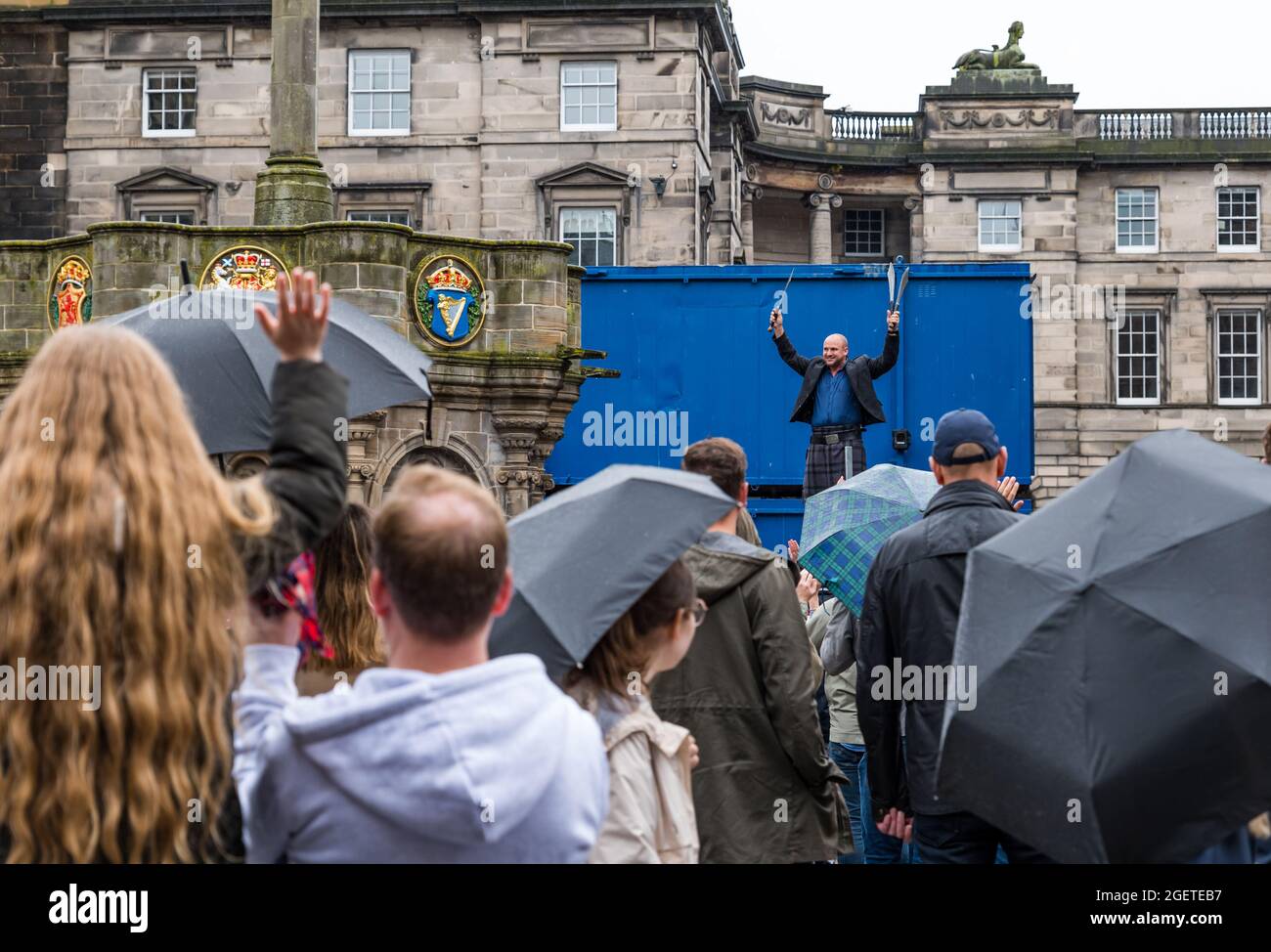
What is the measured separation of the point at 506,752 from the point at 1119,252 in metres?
45.2

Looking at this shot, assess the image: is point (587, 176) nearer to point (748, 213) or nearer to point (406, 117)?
point (406, 117)

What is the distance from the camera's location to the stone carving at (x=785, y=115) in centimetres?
4669

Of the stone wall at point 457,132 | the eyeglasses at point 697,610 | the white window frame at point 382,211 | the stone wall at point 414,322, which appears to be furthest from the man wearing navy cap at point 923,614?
the white window frame at point 382,211

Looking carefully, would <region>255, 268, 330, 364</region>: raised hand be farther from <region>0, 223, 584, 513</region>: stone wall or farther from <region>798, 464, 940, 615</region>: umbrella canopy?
<region>0, 223, 584, 513</region>: stone wall

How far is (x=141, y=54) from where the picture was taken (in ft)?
116

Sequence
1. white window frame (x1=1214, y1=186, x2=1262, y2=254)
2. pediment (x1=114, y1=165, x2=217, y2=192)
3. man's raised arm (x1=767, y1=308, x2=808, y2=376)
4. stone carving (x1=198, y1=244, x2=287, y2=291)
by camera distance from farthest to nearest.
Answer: white window frame (x1=1214, y1=186, x2=1262, y2=254)
pediment (x1=114, y1=165, x2=217, y2=192)
stone carving (x1=198, y1=244, x2=287, y2=291)
man's raised arm (x1=767, y1=308, x2=808, y2=376)

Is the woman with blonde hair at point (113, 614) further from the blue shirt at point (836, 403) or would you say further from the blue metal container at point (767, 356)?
the blue metal container at point (767, 356)

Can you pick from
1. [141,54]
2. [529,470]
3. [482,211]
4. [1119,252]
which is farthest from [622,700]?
[1119,252]

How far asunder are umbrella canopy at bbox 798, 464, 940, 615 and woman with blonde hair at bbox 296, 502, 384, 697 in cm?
240

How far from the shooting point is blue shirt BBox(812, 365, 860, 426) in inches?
474

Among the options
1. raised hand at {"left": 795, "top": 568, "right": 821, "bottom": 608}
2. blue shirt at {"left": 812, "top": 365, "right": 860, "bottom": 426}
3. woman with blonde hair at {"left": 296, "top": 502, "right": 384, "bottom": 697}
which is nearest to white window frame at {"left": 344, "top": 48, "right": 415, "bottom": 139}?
blue shirt at {"left": 812, "top": 365, "right": 860, "bottom": 426}

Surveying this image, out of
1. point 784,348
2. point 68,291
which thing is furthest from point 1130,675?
point 68,291

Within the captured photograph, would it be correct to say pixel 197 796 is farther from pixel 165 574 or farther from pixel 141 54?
pixel 141 54
